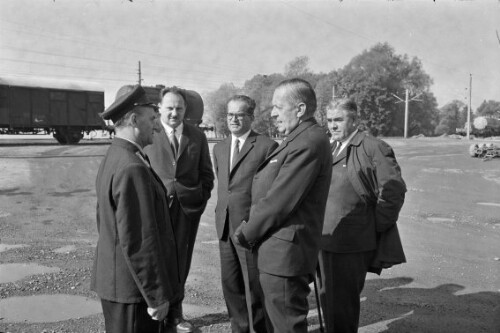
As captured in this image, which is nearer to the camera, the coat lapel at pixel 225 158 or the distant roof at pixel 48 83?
the coat lapel at pixel 225 158

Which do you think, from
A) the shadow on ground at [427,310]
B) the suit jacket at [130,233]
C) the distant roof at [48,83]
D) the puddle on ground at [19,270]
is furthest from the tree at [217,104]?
the suit jacket at [130,233]

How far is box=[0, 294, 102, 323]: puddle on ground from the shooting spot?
3.96 m

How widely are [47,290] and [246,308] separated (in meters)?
2.14

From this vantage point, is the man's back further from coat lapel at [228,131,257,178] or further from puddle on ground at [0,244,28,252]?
puddle on ground at [0,244,28,252]

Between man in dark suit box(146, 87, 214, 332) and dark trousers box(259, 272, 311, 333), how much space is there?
129 cm

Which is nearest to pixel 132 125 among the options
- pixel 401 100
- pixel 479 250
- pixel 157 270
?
pixel 157 270

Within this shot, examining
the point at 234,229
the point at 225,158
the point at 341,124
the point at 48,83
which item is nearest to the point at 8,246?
the point at 225,158

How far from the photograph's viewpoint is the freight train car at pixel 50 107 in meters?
19.4

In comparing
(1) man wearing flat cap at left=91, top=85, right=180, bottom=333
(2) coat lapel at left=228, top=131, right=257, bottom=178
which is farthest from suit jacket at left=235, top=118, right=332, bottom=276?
(2) coat lapel at left=228, top=131, right=257, bottom=178

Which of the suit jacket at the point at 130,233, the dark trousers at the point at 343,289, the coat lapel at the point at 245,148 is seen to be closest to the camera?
the suit jacket at the point at 130,233

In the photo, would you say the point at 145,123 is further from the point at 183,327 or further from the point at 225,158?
the point at 183,327

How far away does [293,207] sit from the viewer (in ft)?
8.51

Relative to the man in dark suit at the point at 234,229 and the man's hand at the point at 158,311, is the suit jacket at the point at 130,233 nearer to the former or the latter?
the man's hand at the point at 158,311

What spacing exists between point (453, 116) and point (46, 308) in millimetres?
90368
